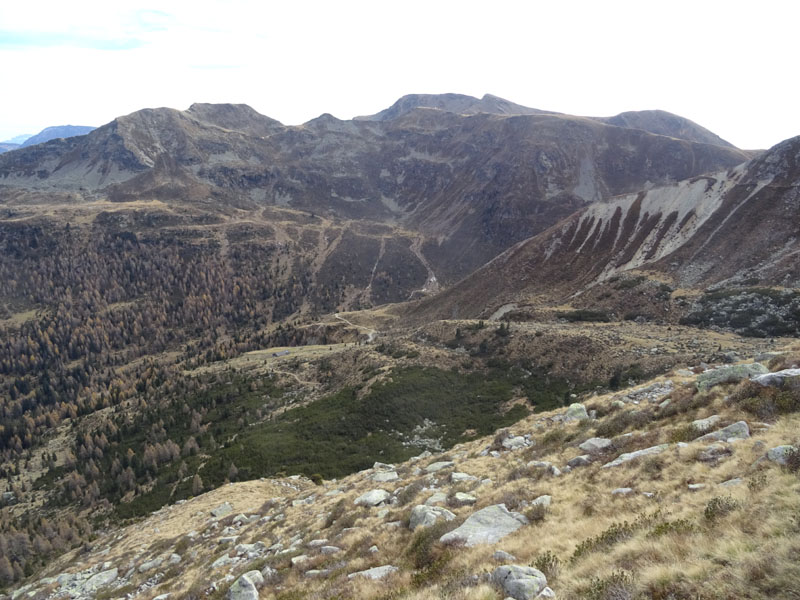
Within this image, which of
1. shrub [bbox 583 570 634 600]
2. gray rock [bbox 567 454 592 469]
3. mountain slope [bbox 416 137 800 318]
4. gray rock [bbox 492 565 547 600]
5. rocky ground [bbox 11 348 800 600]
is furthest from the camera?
mountain slope [bbox 416 137 800 318]

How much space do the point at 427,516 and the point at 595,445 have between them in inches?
345

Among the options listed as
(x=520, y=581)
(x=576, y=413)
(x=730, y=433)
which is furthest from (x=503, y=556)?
(x=576, y=413)

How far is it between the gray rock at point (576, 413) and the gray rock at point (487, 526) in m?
11.9

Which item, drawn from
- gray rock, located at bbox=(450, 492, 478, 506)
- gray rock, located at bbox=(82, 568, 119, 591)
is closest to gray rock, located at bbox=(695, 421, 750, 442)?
gray rock, located at bbox=(450, 492, 478, 506)

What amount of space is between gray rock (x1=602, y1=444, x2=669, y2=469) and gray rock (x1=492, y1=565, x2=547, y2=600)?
8.34 m

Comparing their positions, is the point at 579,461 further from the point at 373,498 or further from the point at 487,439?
the point at 487,439

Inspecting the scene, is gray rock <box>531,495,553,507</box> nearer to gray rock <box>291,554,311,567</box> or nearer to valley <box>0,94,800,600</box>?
valley <box>0,94,800,600</box>

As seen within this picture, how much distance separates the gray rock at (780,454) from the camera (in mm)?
10322

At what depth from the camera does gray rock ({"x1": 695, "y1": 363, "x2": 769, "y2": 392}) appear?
18894mm

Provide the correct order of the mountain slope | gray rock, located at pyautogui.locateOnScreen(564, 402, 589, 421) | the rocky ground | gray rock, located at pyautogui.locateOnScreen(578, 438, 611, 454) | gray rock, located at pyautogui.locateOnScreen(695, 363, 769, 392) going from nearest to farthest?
1. the rocky ground
2. gray rock, located at pyautogui.locateOnScreen(578, 438, 611, 454)
3. gray rock, located at pyautogui.locateOnScreen(695, 363, 769, 392)
4. gray rock, located at pyautogui.locateOnScreen(564, 402, 589, 421)
5. the mountain slope

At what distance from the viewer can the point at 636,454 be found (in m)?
15.3

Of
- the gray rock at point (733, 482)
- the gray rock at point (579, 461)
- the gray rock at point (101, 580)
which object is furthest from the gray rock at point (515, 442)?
the gray rock at point (101, 580)

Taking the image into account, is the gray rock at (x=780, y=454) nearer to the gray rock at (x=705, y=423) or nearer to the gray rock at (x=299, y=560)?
the gray rock at (x=705, y=423)

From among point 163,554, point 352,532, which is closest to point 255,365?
point 163,554
